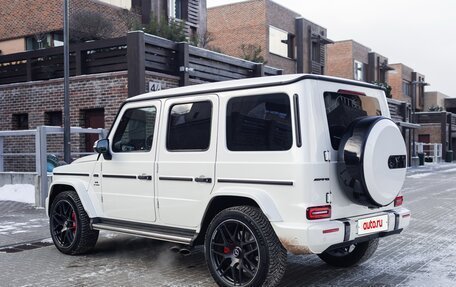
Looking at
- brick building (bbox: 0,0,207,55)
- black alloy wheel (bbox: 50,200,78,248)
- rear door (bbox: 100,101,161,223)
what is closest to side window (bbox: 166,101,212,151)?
rear door (bbox: 100,101,161,223)

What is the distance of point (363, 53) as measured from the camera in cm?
4381

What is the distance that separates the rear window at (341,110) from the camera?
5.00 m

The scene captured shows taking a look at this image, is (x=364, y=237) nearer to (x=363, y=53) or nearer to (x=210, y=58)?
(x=210, y=58)

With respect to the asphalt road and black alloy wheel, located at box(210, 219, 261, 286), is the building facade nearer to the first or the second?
the asphalt road

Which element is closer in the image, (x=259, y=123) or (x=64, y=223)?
(x=259, y=123)

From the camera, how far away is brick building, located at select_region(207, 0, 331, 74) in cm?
2881

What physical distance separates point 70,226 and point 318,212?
3679 mm

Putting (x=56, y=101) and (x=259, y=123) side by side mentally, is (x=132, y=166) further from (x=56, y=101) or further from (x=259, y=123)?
(x=56, y=101)

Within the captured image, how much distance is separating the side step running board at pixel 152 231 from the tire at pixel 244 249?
13.9 inches

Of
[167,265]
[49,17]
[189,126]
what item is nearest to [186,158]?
[189,126]

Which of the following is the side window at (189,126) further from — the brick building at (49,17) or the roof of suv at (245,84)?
the brick building at (49,17)

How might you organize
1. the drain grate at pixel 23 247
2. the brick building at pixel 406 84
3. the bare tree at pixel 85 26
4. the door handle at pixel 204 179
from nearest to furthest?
the door handle at pixel 204 179, the drain grate at pixel 23 247, the bare tree at pixel 85 26, the brick building at pixel 406 84

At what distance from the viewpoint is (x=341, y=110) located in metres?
5.16

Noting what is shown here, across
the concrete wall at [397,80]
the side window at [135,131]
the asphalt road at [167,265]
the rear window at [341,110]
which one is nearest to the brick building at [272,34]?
the concrete wall at [397,80]
